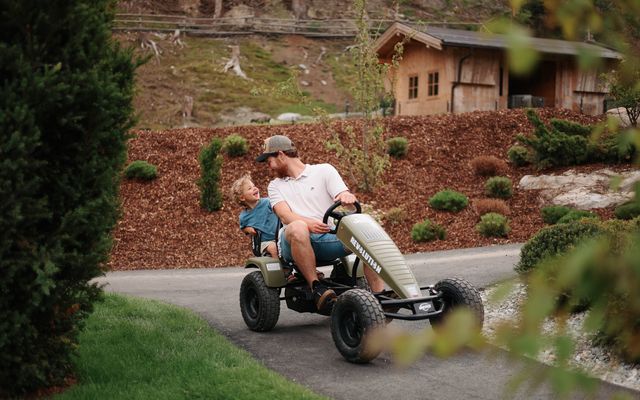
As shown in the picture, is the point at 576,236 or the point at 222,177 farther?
the point at 222,177

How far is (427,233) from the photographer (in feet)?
48.5

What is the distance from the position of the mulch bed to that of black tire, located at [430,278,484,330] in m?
7.77

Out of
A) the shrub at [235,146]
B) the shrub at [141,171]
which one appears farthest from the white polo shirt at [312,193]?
the shrub at [235,146]

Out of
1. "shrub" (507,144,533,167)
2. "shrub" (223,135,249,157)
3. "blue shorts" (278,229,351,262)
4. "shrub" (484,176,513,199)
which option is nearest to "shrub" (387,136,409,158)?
"shrub" (507,144,533,167)

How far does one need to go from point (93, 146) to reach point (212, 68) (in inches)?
1516

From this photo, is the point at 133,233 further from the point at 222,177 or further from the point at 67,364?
the point at 67,364

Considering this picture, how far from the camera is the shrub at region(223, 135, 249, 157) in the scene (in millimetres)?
19500

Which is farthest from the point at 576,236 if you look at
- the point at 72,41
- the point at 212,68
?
the point at 212,68

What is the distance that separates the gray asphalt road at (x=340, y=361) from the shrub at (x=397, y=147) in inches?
329

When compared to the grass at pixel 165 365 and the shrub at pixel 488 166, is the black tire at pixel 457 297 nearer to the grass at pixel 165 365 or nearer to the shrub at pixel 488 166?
the grass at pixel 165 365

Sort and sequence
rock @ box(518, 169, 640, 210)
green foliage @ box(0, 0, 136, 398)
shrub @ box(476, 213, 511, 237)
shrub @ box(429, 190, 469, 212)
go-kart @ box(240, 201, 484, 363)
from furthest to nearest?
1. shrub @ box(429, 190, 469, 212)
2. rock @ box(518, 169, 640, 210)
3. shrub @ box(476, 213, 511, 237)
4. go-kart @ box(240, 201, 484, 363)
5. green foliage @ box(0, 0, 136, 398)

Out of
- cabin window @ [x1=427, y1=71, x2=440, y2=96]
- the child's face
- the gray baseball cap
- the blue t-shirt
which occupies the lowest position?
the blue t-shirt

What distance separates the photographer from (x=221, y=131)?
21.0 m

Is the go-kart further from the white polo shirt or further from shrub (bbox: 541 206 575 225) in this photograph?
shrub (bbox: 541 206 575 225)
